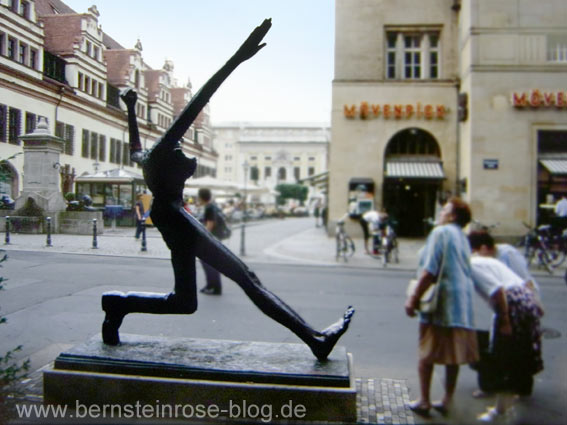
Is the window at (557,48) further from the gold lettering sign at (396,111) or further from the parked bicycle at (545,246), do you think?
the parked bicycle at (545,246)

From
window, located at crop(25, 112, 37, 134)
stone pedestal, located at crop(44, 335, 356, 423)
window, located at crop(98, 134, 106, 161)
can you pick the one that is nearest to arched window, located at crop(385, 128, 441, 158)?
stone pedestal, located at crop(44, 335, 356, 423)

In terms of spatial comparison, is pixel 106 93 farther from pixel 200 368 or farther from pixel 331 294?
pixel 331 294

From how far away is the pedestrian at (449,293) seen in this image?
2779 mm

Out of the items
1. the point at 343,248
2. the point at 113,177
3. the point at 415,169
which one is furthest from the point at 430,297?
the point at 343,248

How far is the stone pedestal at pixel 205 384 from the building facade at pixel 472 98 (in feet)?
3.89

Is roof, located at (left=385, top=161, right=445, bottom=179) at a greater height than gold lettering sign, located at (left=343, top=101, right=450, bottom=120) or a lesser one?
lesser

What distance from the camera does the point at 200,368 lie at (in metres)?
3.33

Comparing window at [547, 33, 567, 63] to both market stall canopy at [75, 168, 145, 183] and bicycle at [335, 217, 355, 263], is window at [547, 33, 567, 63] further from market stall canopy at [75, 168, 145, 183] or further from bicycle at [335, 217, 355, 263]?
bicycle at [335, 217, 355, 263]

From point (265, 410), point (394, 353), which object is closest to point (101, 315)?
point (265, 410)

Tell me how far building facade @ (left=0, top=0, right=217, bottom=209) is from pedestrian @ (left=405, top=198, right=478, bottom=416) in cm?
234

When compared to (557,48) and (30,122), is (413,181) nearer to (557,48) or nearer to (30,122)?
(557,48)

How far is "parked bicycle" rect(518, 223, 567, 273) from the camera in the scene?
3.45 m

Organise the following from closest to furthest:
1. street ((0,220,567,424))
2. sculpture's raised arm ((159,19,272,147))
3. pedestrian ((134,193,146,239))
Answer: sculpture's raised arm ((159,19,272,147)), street ((0,220,567,424)), pedestrian ((134,193,146,239))

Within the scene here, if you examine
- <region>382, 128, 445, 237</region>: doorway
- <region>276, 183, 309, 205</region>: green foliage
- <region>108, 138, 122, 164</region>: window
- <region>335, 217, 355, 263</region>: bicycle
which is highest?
<region>276, 183, 309, 205</region>: green foliage
